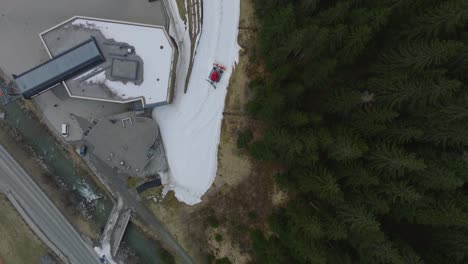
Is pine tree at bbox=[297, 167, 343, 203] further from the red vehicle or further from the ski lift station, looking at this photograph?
the ski lift station

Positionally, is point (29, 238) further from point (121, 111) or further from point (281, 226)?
point (281, 226)

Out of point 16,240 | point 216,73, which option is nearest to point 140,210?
point 16,240

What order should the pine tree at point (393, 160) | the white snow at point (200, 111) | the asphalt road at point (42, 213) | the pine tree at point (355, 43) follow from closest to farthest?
the pine tree at point (393, 160)
the pine tree at point (355, 43)
the white snow at point (200, 111)
the asphalt road at point (42, 213)

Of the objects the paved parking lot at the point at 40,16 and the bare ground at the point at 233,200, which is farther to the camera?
the paved parking lot at the point at 40,16

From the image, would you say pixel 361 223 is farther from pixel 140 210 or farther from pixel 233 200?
pixel 140 210

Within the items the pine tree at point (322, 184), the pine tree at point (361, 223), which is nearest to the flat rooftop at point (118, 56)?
the pine tree at point (322, 184)

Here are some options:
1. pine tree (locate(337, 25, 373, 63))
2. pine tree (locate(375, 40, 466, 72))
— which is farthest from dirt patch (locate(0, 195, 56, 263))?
pine tree (locate(375, 40, 466, 72))

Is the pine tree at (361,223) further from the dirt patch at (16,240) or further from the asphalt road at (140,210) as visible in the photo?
the dirt patch at (16,240)

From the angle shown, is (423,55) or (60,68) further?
(60,68)
